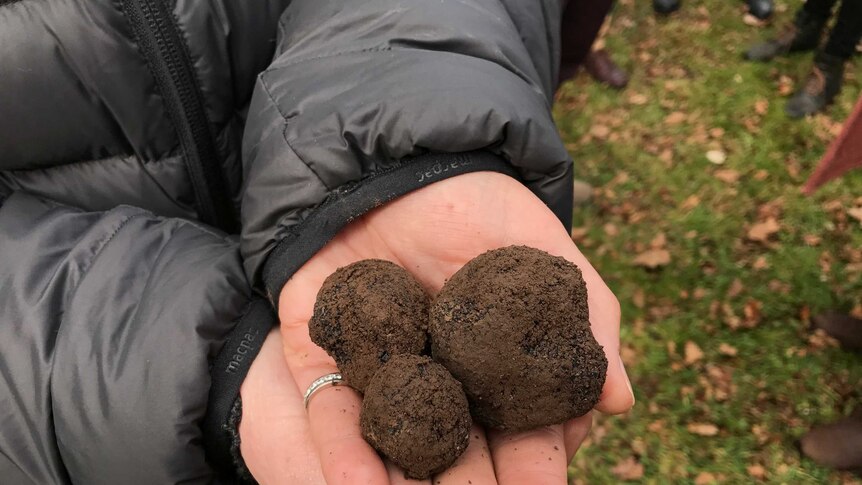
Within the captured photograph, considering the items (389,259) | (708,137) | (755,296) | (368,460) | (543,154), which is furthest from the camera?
(708,137)

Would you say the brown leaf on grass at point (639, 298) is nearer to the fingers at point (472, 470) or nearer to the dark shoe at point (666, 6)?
the fingers at point (472, 470)

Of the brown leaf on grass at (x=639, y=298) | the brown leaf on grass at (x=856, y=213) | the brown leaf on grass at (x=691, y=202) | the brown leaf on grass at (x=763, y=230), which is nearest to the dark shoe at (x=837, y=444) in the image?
the brown leaf on grass at (x=639, y=298)

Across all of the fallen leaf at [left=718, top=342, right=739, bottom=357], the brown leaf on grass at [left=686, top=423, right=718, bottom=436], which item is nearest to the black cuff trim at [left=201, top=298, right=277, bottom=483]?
the brown leaf on grass at [left=686, top=423, right=718, bottom=436]

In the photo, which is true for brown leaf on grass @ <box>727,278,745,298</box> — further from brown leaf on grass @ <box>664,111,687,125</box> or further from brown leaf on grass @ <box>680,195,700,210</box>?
brown leaf on grass @ <box>664,111,687,125</box>

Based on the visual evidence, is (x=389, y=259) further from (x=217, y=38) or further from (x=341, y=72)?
(x=217, y=38)

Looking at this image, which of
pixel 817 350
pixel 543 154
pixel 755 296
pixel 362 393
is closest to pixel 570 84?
pixel 755 296

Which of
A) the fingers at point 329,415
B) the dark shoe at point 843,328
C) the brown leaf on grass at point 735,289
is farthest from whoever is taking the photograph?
the brown leaf on grass at point 735,289

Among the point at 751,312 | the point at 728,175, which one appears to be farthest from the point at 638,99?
the point at 751,312
